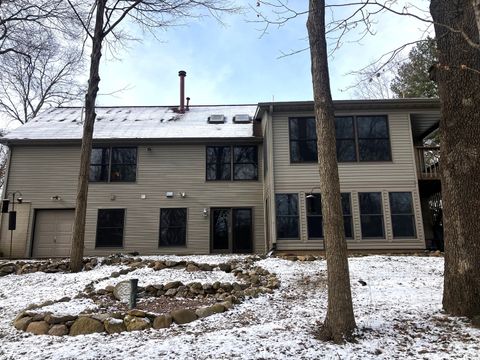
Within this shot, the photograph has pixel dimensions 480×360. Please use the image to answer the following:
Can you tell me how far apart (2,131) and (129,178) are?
16974 millimetres

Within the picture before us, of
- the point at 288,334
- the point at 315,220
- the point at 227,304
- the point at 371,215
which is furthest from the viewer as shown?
the point at 371,215

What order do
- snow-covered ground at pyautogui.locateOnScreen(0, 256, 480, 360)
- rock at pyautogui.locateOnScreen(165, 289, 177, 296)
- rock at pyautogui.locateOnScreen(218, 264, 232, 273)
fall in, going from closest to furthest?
snow-covered ground at pyautogui.locateOnScreen(0, 256, 480, 360)
rock at pyautogui.locateOnScreen(165, 289, 177, 296)
rock at pyautogui.locateOnScreen(218, 264, 232, 273)

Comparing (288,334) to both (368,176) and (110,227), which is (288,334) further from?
(110,227)

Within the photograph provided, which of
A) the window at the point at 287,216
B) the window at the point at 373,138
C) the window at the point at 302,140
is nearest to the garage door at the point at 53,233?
the window at the point at 287,216

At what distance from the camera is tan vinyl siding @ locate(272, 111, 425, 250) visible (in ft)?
37.1

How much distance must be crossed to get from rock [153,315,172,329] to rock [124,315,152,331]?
0.27 feet

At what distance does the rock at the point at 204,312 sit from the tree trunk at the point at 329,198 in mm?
1783

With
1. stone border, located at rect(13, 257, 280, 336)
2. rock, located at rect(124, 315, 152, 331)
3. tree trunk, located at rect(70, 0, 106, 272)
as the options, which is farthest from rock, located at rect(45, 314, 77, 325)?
tree trunk, located at rect(70, 0, 106, 272)

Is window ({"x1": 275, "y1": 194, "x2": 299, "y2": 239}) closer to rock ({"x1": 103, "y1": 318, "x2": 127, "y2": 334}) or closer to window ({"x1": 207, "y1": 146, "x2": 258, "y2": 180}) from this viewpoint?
window ({"x1": 207, "y1": 146, "x2": 258, "y2": 180})

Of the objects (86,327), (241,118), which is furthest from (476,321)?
(241,118)

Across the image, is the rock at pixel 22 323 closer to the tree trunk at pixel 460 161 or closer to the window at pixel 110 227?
the tree trunk at pixel 460 161

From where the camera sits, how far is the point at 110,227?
13.2 meters

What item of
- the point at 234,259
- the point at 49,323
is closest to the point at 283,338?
the point at 49,323

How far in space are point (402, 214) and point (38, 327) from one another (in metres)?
9.92
